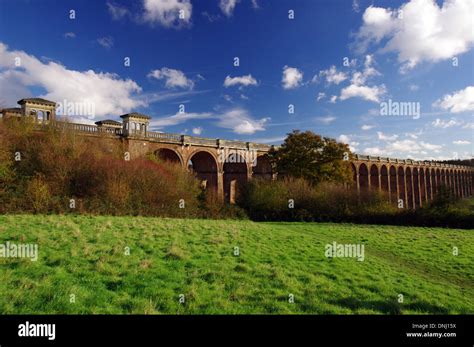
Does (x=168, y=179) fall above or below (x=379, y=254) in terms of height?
above

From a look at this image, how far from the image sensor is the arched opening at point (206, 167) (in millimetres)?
36594

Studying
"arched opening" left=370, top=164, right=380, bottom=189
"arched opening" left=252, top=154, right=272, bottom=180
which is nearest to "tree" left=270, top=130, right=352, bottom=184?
"arched opening" left=252, top=154, right=272, bottom=180

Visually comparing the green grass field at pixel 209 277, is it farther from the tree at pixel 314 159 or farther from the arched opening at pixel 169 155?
the arched opening at pixel 169 155

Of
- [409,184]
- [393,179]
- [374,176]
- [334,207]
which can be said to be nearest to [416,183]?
[409,184]

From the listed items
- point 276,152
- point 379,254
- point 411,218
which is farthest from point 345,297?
point 276,152

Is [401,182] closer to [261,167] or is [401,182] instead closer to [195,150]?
[261,167]

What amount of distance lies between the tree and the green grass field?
63.2ft

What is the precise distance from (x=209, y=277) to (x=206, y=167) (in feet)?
101

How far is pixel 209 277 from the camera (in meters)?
6.65
